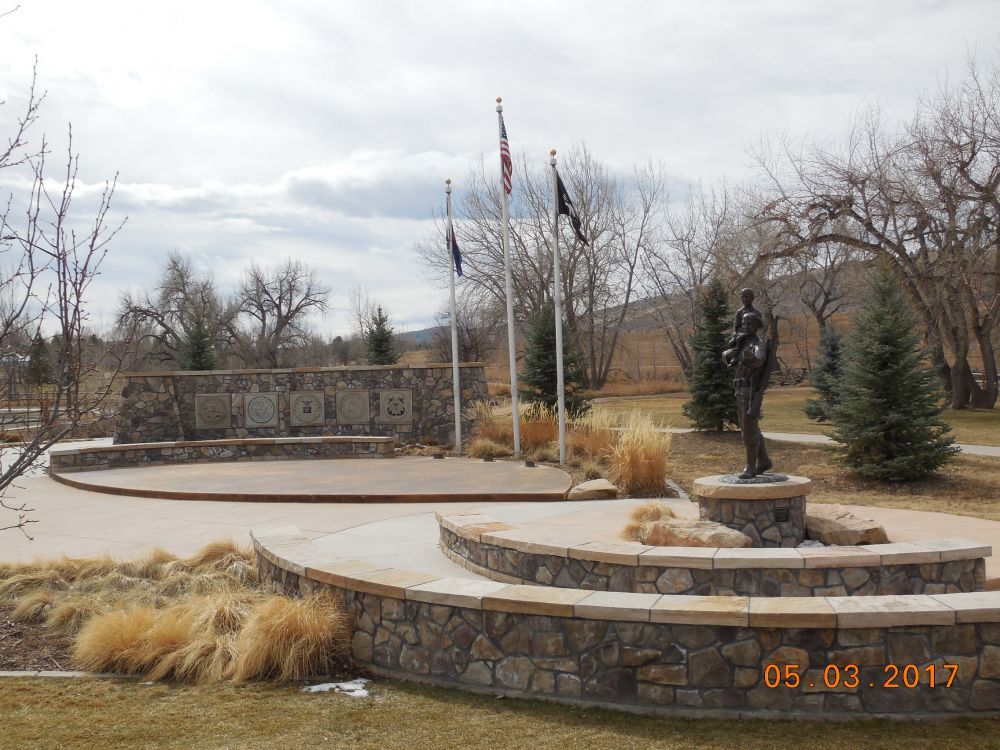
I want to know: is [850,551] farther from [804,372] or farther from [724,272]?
[804,372]

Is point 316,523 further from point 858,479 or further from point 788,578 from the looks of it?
point 858,479

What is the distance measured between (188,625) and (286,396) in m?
15.5

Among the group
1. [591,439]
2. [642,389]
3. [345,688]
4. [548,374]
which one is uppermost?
[548,374]

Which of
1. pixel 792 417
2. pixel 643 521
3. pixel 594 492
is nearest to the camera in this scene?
pixel 643 521

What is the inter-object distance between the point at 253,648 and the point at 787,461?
12.6 m

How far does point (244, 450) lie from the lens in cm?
1791

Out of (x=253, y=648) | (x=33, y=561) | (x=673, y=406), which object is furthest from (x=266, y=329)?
(x=253, y=648)

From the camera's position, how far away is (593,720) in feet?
14.2

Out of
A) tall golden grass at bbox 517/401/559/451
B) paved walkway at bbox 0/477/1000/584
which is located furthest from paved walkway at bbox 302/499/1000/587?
tall golden grass at bbox 517/401/559/451

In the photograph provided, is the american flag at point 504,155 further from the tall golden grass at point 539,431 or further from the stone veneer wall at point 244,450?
the stone veneer wall at point 244,450

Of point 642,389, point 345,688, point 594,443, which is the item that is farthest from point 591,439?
point 642,389
